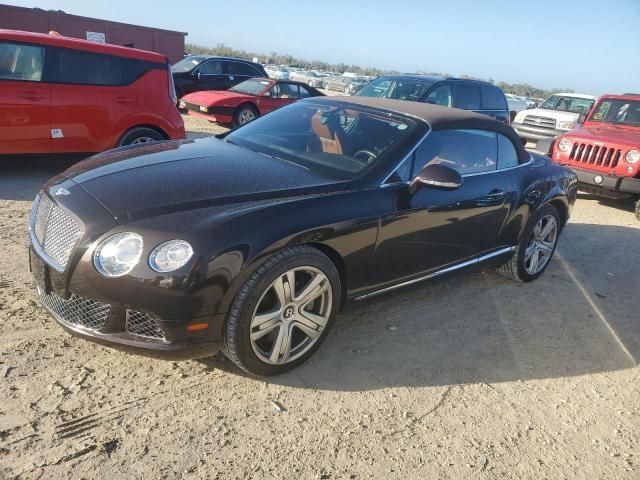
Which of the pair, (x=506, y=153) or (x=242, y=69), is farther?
(x=242, y=69)

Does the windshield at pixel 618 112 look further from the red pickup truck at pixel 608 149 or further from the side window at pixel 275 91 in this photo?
the side window at pixel 275 91

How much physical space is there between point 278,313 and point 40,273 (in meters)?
1.30

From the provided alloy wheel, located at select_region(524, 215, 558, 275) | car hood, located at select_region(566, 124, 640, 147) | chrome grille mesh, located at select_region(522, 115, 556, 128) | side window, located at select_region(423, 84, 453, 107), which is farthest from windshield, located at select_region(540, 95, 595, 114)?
alloy wheel, located at select_region(524, 215, 558, 275)

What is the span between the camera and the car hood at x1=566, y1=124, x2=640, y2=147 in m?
7.86

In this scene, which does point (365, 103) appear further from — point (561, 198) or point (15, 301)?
point (15, 301)

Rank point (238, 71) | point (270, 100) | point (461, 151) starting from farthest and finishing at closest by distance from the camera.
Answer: point (238, 71) < point (270, 100) < point (461, 151)

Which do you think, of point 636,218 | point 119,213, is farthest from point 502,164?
point 636,218

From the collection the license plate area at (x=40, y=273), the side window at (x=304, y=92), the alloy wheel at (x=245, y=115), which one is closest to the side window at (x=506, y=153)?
the license plate area at (x=40, y=273)

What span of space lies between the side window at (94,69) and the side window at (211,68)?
7998 mm

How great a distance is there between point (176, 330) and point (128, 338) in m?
0.26

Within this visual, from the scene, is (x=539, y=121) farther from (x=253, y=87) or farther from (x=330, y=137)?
(x=330, y=137)

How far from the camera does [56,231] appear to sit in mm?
2664

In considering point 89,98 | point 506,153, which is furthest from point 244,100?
point 506,153

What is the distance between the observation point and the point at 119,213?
253cm
